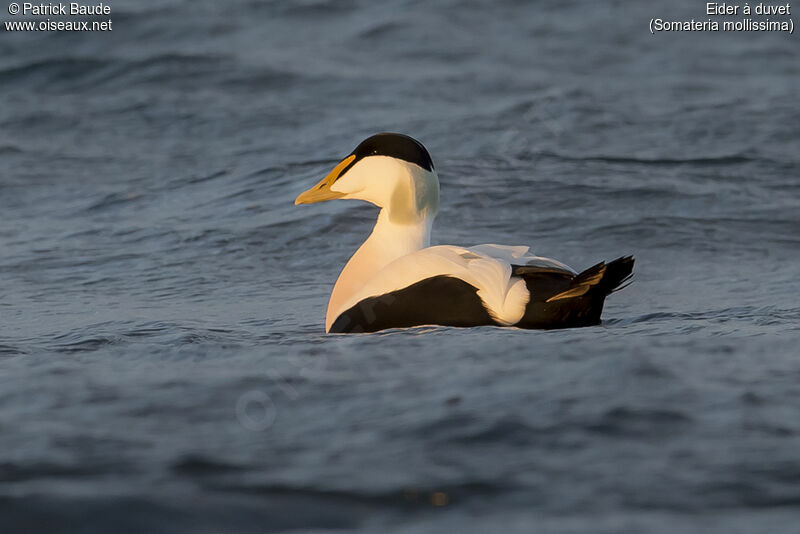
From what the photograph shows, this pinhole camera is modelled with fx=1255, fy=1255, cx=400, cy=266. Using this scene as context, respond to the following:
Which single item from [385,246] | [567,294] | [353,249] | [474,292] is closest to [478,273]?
[474,292]

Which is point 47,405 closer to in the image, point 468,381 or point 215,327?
point 468,381

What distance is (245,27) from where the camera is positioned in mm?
13695

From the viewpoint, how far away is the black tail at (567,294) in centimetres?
432

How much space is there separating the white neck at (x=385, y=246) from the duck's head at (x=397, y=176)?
0.09 ft

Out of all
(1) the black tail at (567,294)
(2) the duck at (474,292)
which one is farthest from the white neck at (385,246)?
(1) the black tail at (567,294)

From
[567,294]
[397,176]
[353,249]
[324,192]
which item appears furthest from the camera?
[353,249]

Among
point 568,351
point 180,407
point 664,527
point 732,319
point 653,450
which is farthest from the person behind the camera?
point 732,319

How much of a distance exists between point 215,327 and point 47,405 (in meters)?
1.65

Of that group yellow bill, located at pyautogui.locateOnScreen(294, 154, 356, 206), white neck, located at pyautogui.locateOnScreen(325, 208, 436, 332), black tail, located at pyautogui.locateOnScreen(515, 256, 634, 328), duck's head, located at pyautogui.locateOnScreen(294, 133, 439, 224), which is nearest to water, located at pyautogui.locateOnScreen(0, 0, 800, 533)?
black tail, located at pyautogui.locateOnScreen(515, 256, 634, 328)

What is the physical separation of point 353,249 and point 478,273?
2.83 m

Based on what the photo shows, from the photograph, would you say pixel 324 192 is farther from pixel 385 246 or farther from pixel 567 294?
pixel 567 294

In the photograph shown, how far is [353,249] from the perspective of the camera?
7.18 meters

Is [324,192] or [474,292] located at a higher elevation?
[324,192]

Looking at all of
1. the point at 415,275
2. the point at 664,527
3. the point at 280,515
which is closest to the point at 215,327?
the point at 415,275
